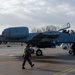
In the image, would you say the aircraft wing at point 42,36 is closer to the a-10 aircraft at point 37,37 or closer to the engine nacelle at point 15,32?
the a-10 aircraft at point 37,37

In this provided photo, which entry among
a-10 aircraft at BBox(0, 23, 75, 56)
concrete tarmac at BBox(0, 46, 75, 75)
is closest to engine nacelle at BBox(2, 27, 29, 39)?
a-10 aircraft at BBox(0, 23, 75, 56)

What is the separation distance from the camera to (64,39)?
28531mm

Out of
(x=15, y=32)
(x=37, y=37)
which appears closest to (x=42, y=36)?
(x=37, y=37)

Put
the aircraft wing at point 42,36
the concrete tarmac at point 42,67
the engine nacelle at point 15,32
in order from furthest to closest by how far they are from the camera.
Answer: the engine nacelle at point 15,32 → the aircraft wing at point 42,36 → the concrete tarmac at point 42,67

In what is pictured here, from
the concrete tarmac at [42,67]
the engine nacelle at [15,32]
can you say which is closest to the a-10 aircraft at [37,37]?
the engine nacelle at [15,32]

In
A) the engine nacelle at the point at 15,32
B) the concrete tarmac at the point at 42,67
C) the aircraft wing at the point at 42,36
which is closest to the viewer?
the concrete tarmac at the point at 42,67

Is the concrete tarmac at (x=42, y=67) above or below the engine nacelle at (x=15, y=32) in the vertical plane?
below

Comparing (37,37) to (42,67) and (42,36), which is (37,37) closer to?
(42,36)

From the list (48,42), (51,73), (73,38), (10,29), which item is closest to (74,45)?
(73,38)

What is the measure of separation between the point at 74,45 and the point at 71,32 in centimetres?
151

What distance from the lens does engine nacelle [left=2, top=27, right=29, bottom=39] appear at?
25386 mm

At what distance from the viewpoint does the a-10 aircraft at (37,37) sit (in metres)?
25.4

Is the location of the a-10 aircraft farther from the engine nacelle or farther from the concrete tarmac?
the concrete tarmac

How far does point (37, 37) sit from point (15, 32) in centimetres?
237
